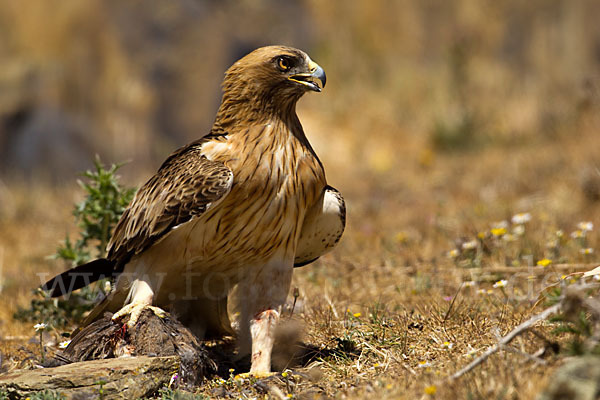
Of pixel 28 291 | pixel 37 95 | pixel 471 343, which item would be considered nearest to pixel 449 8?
pixel 37 95

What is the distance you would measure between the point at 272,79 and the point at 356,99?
11238 mm

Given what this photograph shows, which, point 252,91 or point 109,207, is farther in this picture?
point 109,207

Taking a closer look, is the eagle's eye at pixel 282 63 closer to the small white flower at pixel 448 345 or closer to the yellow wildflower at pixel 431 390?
the small white flower at pixel 448 345

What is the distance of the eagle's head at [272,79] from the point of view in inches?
162

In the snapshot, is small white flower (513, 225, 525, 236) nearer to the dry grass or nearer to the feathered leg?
the dry grass

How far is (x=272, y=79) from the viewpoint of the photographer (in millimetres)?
4109

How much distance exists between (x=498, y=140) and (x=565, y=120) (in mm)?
1218

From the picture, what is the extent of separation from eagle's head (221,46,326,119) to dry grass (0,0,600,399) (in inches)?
56.0

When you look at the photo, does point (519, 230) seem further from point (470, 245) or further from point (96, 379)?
point (96, 379)

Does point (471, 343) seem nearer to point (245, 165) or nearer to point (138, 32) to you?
point (245, 165)

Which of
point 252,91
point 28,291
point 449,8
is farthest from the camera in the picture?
point 449,8

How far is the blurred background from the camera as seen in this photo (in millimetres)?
9281

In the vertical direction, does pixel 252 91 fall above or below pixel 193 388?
above

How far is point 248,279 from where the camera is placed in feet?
13.6
